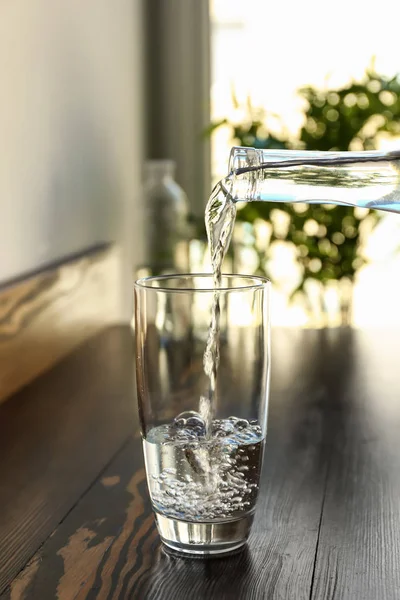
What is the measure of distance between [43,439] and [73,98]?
85 centimetres

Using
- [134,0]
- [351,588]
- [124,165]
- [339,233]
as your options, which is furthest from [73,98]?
[351,588]

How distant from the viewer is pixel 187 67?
2.38 m

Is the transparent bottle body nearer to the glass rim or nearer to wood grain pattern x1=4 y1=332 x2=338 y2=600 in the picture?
the glass rim

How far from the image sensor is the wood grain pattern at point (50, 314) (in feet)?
3.95

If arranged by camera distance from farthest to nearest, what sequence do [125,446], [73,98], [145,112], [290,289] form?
1. [290,289]
2. [145,112]
3. [73,98]
4. [125,446]

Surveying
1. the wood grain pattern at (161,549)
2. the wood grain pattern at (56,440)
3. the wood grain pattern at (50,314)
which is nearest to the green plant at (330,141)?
the wood grain pattern at (50,314)

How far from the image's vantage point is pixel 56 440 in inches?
37.7

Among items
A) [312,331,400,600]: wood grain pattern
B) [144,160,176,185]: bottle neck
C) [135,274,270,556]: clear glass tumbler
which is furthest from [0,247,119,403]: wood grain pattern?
[135,274,270,556]: clear glass tumbler

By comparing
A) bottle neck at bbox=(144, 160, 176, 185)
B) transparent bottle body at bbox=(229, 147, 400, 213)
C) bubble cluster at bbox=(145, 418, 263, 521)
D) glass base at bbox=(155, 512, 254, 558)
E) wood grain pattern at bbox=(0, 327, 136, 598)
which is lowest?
wood grain pattern at bbox=(0, 327, 136, 598)

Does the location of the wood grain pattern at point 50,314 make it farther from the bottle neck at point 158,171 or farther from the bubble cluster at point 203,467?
the bubble cluster at point 203,467

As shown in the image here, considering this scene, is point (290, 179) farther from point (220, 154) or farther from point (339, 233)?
point (220, 154)

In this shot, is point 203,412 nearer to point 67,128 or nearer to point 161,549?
point 161,549

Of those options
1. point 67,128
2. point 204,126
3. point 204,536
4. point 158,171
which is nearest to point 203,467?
point 204,536

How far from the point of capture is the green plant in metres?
2.11
